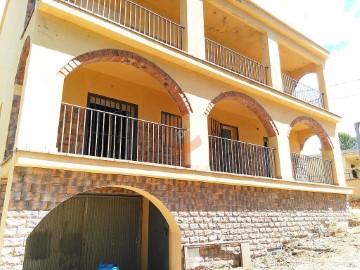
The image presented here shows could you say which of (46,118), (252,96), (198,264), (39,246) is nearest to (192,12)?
(252,96)

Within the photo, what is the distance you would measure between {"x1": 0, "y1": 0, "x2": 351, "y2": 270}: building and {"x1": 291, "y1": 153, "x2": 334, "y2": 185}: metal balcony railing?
0.07 meters

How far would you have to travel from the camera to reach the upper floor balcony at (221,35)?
9086mm

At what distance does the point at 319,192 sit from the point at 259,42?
6.43m

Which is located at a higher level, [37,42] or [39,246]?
[37,42]

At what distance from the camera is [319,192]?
37.9ft

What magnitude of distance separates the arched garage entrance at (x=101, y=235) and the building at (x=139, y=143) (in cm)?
3

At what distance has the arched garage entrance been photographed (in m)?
7.84

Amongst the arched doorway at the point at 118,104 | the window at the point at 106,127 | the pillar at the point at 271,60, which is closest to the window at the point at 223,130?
the arched doorway at the point at 118,104

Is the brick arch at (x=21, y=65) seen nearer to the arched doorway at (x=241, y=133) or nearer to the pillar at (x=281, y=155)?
the arched doorway at (x=241, y=133)

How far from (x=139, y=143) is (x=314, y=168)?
24.4ft

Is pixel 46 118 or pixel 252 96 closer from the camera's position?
pixel 46 118

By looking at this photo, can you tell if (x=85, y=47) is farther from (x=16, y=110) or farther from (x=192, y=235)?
(x=192, y=235)

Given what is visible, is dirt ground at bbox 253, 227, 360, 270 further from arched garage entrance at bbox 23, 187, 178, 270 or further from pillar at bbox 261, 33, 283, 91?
pillar at bbox 261, 33, 283, 91

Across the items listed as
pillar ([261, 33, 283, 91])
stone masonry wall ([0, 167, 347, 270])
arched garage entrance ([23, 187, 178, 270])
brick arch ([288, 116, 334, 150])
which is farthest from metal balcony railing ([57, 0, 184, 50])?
brick arch ([288, 116, 334, 150])
